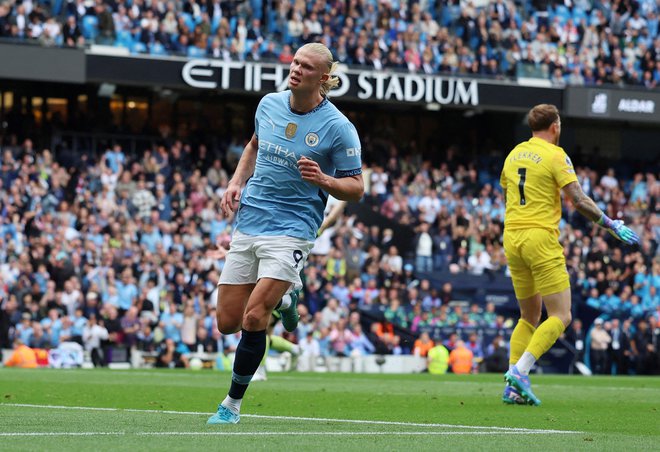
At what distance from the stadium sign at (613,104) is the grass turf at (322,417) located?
19.1 meters

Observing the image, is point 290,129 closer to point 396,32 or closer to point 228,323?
point 228,323

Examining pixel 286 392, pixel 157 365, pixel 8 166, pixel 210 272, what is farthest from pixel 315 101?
pixel 8 166

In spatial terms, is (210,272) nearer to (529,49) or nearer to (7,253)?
(7,253)

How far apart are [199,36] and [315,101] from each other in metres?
21.9

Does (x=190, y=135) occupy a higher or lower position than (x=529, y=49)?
lower

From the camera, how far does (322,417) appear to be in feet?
28.0

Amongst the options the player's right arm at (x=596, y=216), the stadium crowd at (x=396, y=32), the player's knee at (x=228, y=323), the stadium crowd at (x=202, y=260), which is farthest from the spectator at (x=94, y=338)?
the player's knee at (x=228, y=323)

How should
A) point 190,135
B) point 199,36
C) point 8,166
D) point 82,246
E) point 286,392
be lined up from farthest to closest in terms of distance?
1. point 190,135
2. point 199,36
3. point 8,166
4. point 82,246
5. point 286,392

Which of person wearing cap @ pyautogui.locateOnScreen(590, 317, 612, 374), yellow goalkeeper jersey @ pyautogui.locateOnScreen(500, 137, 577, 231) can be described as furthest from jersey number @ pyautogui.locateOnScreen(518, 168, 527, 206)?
person wearing cap @ pyautogui.locateOnScreen(590, 317, 612, 374)

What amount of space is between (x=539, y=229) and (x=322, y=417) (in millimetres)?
2895

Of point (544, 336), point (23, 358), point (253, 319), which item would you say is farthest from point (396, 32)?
point (253, 319)

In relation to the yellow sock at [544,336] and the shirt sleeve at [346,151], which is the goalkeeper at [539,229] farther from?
the shirt sleeve at [346,151]

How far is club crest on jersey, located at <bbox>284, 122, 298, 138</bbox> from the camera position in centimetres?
776

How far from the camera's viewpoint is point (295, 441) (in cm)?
634
